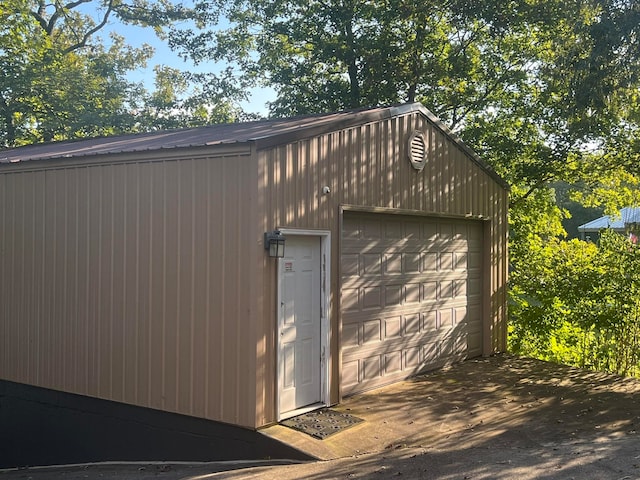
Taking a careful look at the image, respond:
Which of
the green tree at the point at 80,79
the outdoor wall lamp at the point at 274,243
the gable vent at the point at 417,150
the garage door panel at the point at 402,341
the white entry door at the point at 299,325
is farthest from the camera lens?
the green tree at the point at 80,79

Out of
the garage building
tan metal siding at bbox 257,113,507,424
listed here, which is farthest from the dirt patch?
tan metal siding at bbox 257,113,507,424

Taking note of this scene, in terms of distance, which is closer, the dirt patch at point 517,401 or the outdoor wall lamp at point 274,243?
the outdoor wall lamp at point 274,243

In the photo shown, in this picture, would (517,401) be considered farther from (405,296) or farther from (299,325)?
(299,325)

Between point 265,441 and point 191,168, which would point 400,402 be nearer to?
point 265,441

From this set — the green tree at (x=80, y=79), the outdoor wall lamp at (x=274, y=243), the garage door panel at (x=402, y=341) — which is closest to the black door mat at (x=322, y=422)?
the garage door panel at (x=402, y=341)

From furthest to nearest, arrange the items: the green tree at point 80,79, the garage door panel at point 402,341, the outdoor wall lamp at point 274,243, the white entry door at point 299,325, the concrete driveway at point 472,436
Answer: the green tree at point 80,79 < the garage door panel at point 402,341 < the white entry door at point 299,325 < the outdoor wall lamp at point 274,243 < the concrete driveway at point 472,436

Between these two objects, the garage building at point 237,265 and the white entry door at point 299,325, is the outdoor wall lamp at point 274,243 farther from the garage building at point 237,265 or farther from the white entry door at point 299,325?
the white entry door at point 299,325

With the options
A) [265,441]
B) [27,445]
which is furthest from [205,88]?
[265,441]

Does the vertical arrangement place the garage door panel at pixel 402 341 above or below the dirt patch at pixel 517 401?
above

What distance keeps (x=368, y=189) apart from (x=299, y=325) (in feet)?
6.16

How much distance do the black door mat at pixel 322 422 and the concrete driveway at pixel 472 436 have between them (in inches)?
3.6

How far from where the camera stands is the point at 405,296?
8.08 metres

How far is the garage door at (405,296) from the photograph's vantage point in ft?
23.7

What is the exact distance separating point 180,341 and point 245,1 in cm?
1432
